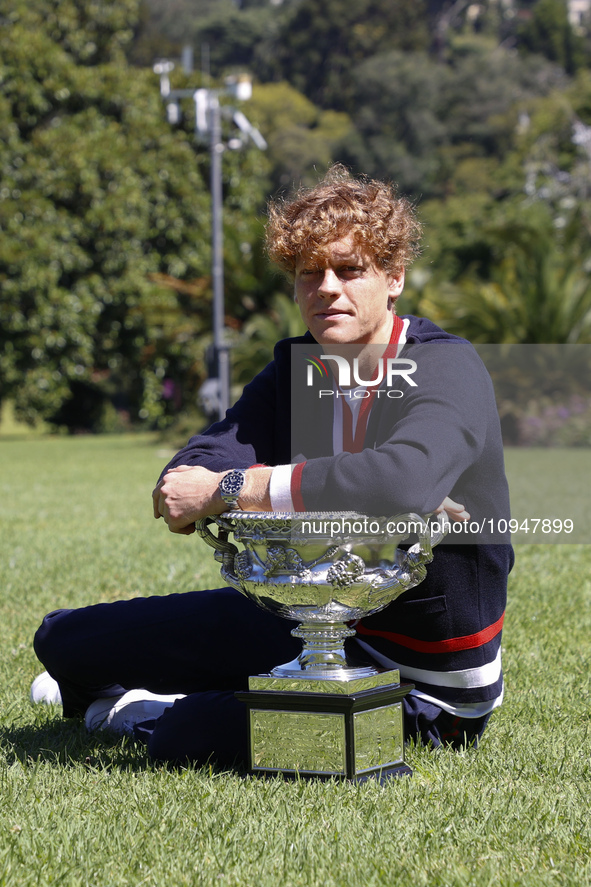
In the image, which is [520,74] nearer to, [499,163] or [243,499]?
[499,163]

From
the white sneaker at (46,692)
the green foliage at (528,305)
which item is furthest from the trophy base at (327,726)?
the green foliage at (528,305)

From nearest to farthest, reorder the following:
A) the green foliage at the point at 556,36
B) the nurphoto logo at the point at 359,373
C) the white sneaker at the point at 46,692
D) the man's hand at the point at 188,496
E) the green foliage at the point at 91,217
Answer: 1. the man's hand at the point at 188,496
2. the nurphoto logo at the point at 359,373
3. the white sneaker at the point at 46,692
4. the green foliage at the point at 91,217
5. the green foliage at the point at 556,36

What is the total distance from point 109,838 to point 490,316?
16.8 meters

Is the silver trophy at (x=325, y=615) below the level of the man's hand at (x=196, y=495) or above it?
below

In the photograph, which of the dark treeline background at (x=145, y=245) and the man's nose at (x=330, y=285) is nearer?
the man's nose at (x=330, y=285)

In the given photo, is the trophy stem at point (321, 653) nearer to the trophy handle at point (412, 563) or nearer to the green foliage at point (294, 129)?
the trophy handle at point (412, 563)

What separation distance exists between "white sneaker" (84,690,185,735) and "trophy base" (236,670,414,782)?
2.01 feet

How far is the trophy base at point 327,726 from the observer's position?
7.29ft

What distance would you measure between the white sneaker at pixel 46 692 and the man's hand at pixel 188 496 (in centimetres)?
106

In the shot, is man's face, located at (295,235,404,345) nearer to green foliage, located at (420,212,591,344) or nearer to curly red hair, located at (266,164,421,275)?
curly red hair, located at (266,164,421,275)

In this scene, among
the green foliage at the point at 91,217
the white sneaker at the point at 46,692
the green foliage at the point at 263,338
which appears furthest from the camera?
the green foliage at the point at 91,217

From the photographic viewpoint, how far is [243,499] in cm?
226

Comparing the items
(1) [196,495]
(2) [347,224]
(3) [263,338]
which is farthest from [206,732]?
(3) [263,338]

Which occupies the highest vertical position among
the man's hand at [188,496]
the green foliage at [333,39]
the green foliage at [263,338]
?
the green foliage at [333,39]
